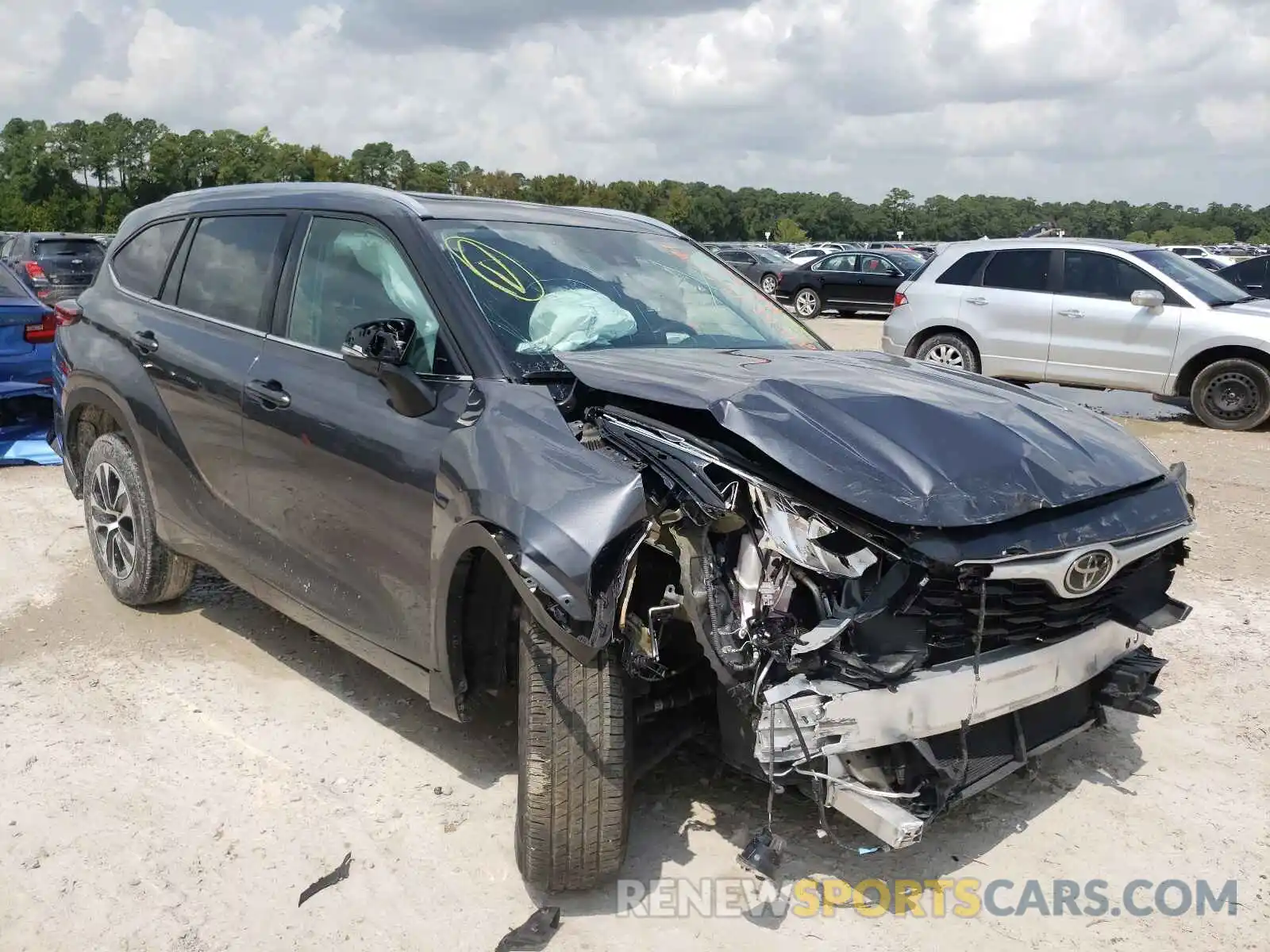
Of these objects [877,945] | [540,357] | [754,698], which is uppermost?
[540,357]

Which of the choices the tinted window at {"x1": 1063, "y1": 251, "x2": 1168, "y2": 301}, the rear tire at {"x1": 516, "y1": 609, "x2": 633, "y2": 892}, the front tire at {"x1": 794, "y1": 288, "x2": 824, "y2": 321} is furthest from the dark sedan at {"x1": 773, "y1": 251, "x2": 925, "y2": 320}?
the rear tire at {"x1": 516, "y1": 609, "x2": 633, "y2": 892}

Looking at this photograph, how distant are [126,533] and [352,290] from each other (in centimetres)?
210

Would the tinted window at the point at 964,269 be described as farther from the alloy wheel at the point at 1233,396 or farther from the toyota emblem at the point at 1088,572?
the toyota emblem at the point at 1088,572

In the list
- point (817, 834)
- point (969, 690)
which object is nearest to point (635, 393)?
point (969, 690)

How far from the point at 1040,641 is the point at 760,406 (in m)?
1.05

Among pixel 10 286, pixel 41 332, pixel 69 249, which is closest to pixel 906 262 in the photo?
pixel 69 249

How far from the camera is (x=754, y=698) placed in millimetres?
2777

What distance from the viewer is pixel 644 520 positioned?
2734 millimetres

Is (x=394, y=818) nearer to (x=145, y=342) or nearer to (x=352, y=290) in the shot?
(x=352, y=290)

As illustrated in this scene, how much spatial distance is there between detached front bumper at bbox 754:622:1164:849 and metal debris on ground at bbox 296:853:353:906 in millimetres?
1315

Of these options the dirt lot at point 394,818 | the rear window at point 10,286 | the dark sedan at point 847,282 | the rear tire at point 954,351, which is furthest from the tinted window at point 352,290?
the dark sedan at point 847,282

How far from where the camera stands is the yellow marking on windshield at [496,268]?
3557 millimetres

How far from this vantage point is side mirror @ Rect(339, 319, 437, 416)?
10.6 ft

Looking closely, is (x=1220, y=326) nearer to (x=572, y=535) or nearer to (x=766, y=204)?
(x=572, y=535)
